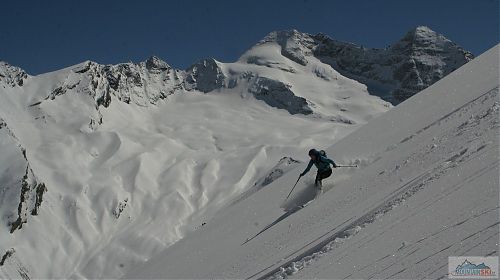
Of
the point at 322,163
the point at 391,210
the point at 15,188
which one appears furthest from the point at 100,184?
the point at 391,210

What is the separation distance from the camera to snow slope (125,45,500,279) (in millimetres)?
6621

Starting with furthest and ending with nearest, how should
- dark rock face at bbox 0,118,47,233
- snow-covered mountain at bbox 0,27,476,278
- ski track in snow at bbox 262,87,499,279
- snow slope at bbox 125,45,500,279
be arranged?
dark rock face at bbox 0,118,47,233 < snow-covered mountain at bbox 0,27,476,278 < ski track in snow at bbox 262,87,499,279 < snow slope at bbox 125,45,500,279

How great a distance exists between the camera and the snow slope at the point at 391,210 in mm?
6621

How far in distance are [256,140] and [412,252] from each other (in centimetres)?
18894

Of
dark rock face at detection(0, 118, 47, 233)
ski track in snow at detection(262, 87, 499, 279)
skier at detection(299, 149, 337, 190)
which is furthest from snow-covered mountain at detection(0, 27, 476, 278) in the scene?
ski track in snow at detection(262, 87, 499, 279)

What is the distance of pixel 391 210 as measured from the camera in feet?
29.0

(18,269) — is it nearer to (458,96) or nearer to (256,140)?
(256,140)

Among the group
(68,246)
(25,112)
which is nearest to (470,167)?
(68,246)

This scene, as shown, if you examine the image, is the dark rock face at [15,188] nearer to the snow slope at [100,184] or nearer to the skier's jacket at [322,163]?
the snow slope at [100,184]

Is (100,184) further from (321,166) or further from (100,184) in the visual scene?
(321,166)

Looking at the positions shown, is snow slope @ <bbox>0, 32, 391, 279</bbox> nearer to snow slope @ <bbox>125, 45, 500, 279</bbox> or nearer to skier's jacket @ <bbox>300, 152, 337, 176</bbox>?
snow slope @ <bbox>125, 45, 500, 279</bbox>

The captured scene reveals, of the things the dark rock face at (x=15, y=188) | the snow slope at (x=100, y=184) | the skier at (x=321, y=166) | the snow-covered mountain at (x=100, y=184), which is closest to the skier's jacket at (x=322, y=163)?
the skier at (x=321, y=166)

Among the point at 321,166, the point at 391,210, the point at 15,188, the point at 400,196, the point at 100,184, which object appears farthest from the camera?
the point at 100,184

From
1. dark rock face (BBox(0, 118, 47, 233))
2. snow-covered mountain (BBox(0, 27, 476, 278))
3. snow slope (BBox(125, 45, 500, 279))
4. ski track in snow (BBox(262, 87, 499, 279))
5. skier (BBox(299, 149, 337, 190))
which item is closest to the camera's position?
snow slope (BBox(125, 45, 500, 279))
